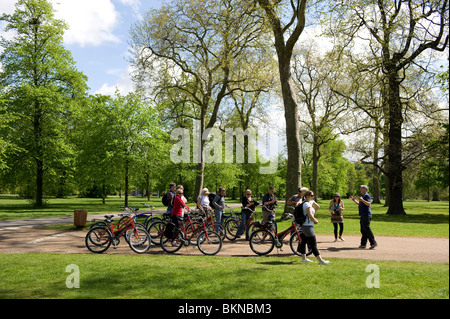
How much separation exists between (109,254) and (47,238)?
4.79 meters

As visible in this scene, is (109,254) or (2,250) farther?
(2,250)

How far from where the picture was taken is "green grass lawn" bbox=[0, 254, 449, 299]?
561cm

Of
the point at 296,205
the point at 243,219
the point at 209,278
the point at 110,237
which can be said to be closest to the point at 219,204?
the point at 243,219

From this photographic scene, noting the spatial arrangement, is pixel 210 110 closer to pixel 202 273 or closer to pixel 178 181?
pixel 178 181

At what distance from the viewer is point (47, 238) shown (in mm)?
13680

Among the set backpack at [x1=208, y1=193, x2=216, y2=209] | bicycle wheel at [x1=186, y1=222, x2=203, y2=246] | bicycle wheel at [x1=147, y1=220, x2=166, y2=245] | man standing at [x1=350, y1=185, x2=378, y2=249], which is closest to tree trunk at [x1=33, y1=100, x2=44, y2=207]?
bicycle wheel at [x1=147, y1=220, x2=166, y2=245]

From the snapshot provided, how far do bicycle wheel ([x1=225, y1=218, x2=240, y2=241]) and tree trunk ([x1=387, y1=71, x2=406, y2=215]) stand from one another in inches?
478

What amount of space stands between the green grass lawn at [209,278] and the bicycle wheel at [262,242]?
775 mm

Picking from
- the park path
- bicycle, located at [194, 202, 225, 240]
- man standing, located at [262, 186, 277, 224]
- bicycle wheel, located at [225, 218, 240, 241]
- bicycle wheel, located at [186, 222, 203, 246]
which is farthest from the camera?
bicycle wheel, located at [225, 218, 240, 241]

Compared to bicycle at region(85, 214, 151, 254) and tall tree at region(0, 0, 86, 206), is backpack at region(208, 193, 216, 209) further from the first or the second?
tall tree at region(0, 0, 86, 206)

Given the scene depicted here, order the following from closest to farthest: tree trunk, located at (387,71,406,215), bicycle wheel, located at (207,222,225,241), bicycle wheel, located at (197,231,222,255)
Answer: bicycle wheel, located at (197,231,222,255)
bicycle wheel, located at (207,222,225,241)
tree trunk, located at (387,71,406,215)

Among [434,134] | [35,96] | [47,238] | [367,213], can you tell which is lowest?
→ [47,238]

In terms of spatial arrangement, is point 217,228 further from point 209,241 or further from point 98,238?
point 98,238

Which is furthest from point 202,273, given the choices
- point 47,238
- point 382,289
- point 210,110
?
point 210,110
